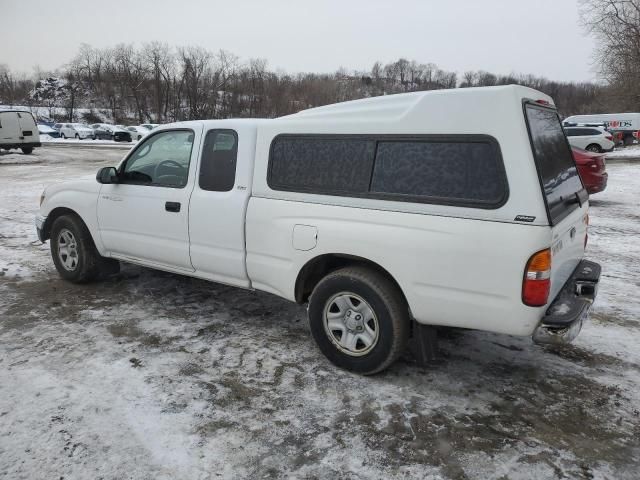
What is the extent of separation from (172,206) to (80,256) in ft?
5.38

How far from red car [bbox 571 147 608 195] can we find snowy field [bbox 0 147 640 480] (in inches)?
237

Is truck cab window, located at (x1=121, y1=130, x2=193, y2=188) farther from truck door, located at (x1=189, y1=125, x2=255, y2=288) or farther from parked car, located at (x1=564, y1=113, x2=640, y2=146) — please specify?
parked car, located at (x1=564, y1=113, x2=640, y2=146)

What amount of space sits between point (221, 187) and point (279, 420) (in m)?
2.03

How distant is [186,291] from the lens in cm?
547

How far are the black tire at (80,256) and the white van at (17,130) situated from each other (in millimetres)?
20891

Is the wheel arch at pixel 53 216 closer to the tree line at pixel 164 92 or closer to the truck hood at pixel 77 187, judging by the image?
the truck hood at pixel 77 187

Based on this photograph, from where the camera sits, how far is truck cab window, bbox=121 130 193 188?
4.59 meters

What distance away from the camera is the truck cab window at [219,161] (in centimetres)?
421

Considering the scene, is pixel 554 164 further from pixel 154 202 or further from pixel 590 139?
pixel 590 139

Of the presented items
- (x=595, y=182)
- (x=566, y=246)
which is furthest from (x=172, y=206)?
(x=595, y=182)

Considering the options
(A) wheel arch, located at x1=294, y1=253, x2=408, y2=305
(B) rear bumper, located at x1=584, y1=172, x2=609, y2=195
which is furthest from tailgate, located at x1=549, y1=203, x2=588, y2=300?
(B) rear bumper, located at x1=584, y1=172, x2=609, y2=195

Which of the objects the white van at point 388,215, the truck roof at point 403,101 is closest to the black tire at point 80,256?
the white van at point 388,215

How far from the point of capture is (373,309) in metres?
3.44

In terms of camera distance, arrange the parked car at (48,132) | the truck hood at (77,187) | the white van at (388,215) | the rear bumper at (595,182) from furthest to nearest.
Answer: the parked car at (48,132) → the rear bumper at (595,182) → the truck hood at (77,187) → the white van at (388,215)
